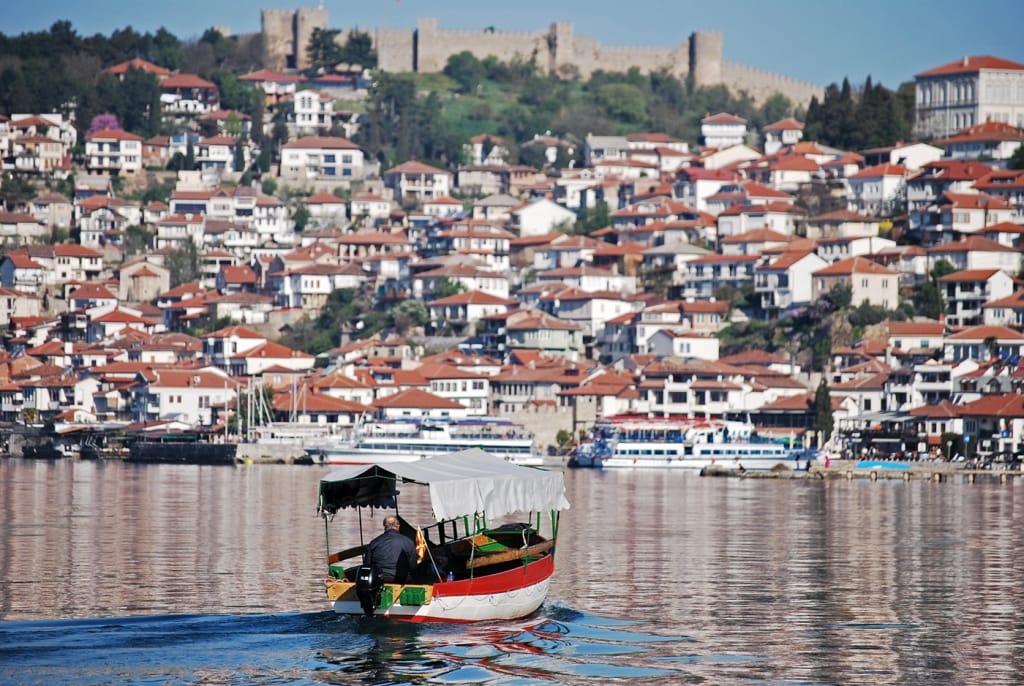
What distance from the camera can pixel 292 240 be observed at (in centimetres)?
12200

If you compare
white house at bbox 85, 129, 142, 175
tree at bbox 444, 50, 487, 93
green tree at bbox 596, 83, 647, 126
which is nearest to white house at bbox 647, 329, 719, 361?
white house at bbox 85, 129, 142, 175

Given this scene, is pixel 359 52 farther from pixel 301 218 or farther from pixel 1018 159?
pixel 1018 159

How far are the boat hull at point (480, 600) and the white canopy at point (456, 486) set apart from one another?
2.75ft

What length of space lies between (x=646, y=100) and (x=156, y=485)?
9658 centimetres

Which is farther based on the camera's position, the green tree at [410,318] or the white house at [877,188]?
the white house at [877,188]

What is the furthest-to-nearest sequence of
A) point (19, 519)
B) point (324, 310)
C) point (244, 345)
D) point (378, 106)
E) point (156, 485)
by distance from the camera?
point (378, 106), point (324, 310), point (244, 345), point (156, 485), point (19, 519)

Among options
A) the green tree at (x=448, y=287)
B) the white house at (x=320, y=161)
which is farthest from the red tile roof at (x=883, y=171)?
the white house at (x=320, y=161)

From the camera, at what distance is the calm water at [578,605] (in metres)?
22.0

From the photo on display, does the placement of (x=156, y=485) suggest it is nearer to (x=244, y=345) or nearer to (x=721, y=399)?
(x=721, y=399)

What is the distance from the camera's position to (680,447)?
261 feet

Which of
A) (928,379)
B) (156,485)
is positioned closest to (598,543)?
(156,485)

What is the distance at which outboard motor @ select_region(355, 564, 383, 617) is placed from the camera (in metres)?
23.5

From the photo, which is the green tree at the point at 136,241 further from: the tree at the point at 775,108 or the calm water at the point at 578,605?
the calm water at the point at 578,605

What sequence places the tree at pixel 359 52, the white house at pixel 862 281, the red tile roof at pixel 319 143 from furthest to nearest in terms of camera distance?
the tree at pixel 359 52
the red tile roof at pixel 319 143
the white house at pixel 862 281
